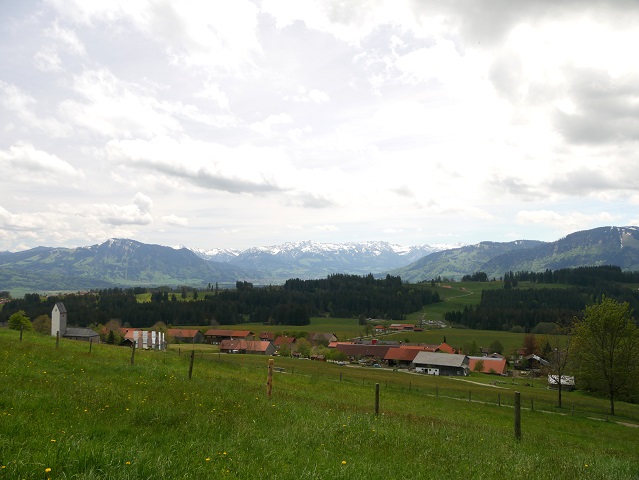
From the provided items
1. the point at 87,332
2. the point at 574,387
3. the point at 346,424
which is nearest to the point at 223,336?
the point at 87,332

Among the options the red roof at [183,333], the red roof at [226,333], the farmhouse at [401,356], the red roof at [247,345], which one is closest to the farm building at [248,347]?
the red roof at [247,345]

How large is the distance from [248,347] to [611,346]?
113 meters

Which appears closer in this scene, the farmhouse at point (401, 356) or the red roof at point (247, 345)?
the farmhouse at point (401, 356)

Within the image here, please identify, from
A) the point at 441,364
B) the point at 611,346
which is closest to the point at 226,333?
the point at 441,364

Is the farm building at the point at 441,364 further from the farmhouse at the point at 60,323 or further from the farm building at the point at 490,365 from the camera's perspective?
the farmhouse at the point at 60,323

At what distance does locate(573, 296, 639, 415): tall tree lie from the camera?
1865 inches

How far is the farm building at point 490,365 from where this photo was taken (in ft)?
391

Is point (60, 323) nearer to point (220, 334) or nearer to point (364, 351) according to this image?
point (220, 334)

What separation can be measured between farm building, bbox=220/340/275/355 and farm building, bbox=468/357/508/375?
66.9m

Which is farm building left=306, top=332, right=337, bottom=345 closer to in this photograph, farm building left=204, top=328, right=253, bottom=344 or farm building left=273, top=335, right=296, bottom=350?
farm building left=273, top=335, right=296, bottom=350

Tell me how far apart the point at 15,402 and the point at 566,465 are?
1694 cm

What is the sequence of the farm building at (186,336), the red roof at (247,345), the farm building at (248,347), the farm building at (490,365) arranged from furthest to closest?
the farm building at (186,336) → the red roof at (247,345) → the farm building at (248,347) → the farm building at (490,365)

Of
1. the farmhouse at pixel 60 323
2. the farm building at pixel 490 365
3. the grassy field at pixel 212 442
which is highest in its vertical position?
the grassy field at pixel 212 442

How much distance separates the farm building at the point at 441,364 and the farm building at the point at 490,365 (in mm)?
3504
